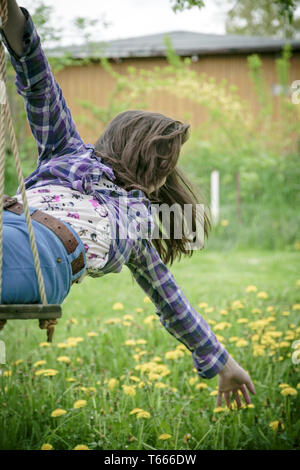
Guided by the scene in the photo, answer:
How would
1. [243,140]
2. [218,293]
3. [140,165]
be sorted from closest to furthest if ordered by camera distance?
1. [140,165]
2. [218,293]
3. [243,140]

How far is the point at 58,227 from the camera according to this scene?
1.41 meters

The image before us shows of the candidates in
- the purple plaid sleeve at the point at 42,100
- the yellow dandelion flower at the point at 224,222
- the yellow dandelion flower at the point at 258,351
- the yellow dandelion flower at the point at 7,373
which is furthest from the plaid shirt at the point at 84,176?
the yellow dandelion flower at the point at 224,222

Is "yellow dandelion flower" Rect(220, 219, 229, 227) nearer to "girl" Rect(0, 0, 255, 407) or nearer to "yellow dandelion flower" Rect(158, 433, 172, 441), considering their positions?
"girl" Rect(0, 0, 255, 407)

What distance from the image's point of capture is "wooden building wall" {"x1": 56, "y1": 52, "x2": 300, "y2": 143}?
11.6 metres

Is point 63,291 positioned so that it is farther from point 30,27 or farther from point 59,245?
point 30,27

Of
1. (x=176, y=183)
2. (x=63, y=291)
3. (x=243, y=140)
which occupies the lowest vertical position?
(x=63, y=291)

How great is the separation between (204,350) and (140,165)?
694 mm

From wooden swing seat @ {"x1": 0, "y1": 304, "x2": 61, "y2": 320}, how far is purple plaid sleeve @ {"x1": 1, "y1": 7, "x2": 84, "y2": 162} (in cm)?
63

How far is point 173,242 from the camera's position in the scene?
2139 millimetres

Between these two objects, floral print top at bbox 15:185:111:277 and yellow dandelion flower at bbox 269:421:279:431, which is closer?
floral print top at bbox 15:185:111:277

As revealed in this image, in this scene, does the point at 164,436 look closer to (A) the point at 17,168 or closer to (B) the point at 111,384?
(B) the point at 111,384

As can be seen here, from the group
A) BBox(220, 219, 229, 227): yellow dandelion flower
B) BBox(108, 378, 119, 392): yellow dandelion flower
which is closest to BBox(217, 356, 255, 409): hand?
BBox(108, 378, 119, 392): yellow dandelion flower

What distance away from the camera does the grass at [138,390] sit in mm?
2033

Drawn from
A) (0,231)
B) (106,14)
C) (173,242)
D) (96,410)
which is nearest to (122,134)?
(173,242)
